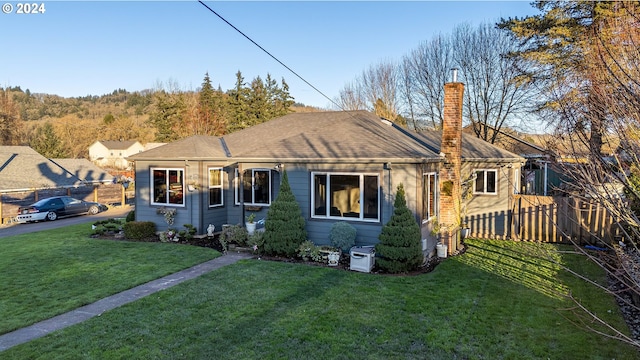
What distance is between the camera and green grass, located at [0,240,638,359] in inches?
201

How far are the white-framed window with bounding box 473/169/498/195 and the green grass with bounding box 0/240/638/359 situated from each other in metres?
5.80

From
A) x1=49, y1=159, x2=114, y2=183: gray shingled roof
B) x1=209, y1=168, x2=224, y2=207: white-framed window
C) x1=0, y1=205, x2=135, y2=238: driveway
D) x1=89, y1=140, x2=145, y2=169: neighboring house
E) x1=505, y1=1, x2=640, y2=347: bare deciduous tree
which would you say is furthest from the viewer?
x1=89, y1=140, x2=145, y2=169: neighboring house

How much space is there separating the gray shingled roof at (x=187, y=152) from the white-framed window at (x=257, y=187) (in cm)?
110

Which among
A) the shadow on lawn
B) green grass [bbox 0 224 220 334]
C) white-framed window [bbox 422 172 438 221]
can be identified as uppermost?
white-framed window [bbox 422 172 438 221]

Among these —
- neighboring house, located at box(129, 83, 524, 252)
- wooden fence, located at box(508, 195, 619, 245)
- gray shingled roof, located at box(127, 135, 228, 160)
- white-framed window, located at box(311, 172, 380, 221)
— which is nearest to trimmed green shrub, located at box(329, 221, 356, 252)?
neighboring house, located at box(129, 83, 524, 252)

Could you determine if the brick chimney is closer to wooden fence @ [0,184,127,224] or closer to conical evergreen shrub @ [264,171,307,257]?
conical evergreen shrub @ [264,171,307,257]

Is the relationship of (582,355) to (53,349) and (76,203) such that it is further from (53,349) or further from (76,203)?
(76,203)

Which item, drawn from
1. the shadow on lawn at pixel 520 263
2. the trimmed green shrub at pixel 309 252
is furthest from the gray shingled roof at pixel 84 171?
the shadow on lawn at pixel 520 263

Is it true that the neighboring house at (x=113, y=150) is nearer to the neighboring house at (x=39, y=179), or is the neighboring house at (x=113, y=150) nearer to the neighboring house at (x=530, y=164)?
the neighboring house at (x=39, y=179)

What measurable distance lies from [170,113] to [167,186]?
2824 cm

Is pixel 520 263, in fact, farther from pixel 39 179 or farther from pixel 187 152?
pixel 39 179

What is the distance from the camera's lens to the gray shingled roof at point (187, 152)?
42.6ft

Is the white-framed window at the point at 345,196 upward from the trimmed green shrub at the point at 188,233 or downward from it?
upward

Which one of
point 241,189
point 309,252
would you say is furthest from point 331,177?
point 241,189
